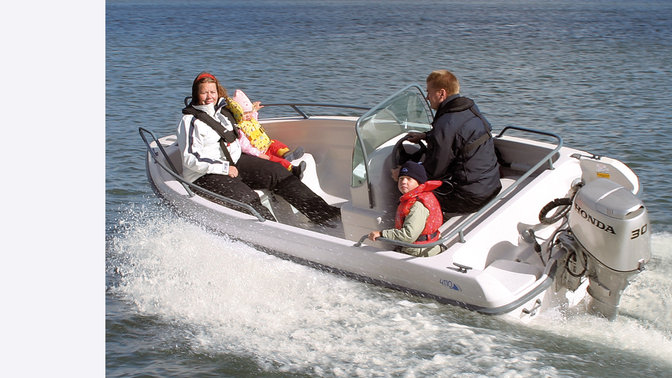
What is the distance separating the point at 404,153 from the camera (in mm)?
5684

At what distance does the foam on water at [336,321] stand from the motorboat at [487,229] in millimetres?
136

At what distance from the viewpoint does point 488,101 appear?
40.7ft

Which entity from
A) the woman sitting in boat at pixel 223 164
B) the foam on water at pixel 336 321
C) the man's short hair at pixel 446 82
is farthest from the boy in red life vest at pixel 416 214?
the woman sitting in boat at pixel 223 164

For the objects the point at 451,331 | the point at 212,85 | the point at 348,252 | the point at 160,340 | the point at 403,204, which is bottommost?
the point at 160,340

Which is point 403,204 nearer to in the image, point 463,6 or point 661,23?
point 661,23

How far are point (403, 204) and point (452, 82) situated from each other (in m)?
0.94

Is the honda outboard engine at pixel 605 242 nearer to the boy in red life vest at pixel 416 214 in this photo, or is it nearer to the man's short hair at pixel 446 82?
the boy in red life vest at pixel 416 214

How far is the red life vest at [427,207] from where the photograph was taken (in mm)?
4883

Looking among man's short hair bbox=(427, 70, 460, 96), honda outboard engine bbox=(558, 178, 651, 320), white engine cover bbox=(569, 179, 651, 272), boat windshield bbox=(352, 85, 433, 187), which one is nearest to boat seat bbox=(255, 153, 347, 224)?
boat windshield bbox=(352, 85, 433, 187)

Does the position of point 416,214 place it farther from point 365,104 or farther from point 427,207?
point 365,104

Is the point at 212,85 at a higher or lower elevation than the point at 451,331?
higher

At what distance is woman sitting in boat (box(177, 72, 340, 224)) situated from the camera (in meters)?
5.80

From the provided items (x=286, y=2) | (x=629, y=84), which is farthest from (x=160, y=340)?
(x=286, y=2)

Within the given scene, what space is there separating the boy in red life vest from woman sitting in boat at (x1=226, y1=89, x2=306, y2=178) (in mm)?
1785
